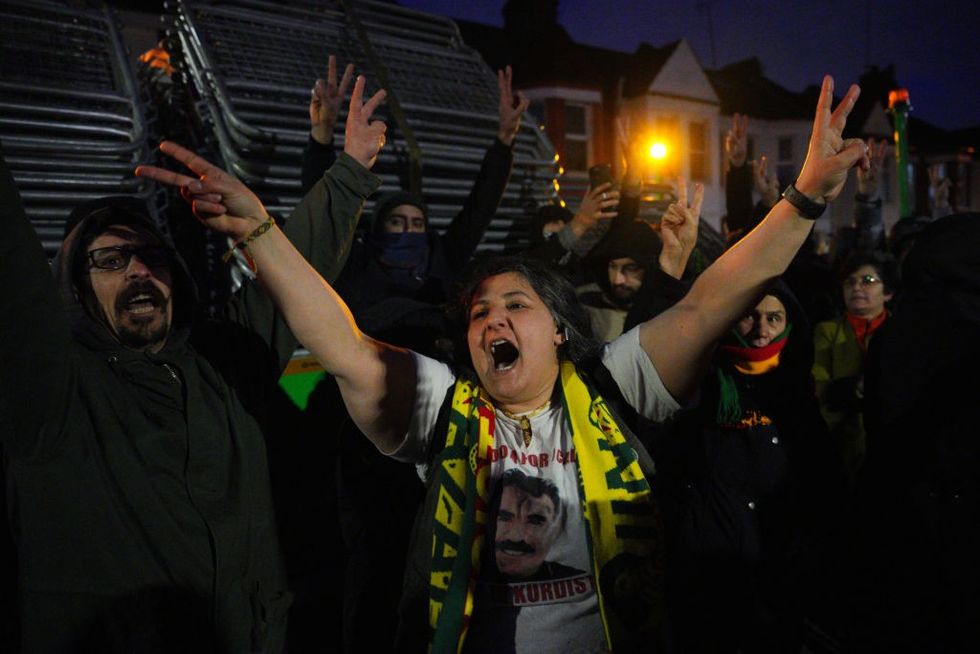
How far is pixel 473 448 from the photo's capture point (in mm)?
2025

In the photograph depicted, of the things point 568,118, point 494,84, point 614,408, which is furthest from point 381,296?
point 568,118

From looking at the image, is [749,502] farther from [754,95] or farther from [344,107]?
[754,95]

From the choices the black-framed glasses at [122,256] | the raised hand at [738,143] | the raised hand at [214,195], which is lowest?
the black-framed glasses at [122,256]

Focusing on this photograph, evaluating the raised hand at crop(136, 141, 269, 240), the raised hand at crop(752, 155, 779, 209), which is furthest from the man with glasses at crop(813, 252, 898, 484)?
the raised hand at crop(136, 141, 269, 240)

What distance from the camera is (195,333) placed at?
7.54ft

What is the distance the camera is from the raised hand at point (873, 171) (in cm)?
501

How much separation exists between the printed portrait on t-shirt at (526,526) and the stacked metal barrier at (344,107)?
9.10 ft

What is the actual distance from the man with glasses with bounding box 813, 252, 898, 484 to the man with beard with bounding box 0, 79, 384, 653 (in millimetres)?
3327

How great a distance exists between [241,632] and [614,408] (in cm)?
136

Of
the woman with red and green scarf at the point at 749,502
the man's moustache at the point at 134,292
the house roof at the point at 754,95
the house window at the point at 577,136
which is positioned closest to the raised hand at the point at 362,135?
the man's moustache at the point at 134,292

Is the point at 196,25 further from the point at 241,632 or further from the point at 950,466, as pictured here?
the point at 950,466

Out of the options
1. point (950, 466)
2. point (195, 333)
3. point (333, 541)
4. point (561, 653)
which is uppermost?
point (195, 333)

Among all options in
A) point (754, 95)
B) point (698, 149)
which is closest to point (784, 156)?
point (754, 95)

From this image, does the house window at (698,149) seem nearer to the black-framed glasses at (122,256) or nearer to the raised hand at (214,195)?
the black-framed glasses at (122,256)
